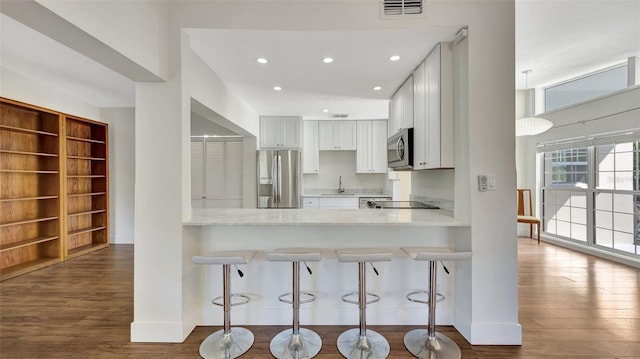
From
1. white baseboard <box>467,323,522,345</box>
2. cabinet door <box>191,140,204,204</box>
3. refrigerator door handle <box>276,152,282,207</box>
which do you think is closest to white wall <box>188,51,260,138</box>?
refrigerator door handle <box>276,152,282,207</box>

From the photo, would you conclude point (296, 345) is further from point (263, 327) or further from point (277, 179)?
point (277, 179)

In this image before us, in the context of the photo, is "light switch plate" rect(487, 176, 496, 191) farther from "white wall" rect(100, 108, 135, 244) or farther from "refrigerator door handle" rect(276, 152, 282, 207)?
"white wall" rect(100, 108, 135, 244)

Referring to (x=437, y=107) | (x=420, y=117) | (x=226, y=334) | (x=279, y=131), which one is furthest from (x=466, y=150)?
(x=279, y=131)

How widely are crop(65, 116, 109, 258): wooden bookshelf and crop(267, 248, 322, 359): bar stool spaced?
408 centimetres

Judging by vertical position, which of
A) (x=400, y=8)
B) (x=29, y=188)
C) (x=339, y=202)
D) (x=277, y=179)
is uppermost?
(x=400, y=8)

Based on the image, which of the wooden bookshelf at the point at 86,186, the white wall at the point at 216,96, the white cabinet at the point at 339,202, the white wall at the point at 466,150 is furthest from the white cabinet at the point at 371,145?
the wooden bookshelf at the point at 86,186

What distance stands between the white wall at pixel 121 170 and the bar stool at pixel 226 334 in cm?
403

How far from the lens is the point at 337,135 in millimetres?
5801

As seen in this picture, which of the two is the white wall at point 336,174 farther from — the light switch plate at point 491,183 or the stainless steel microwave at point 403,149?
the light switch plate at point 491,183

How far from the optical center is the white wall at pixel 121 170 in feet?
17.0

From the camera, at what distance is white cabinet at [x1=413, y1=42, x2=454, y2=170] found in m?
2.40

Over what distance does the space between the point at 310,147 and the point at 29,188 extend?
168 inches

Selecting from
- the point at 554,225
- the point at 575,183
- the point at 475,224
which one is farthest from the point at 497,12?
the point at 554,225

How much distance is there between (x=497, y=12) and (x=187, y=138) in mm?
2524
